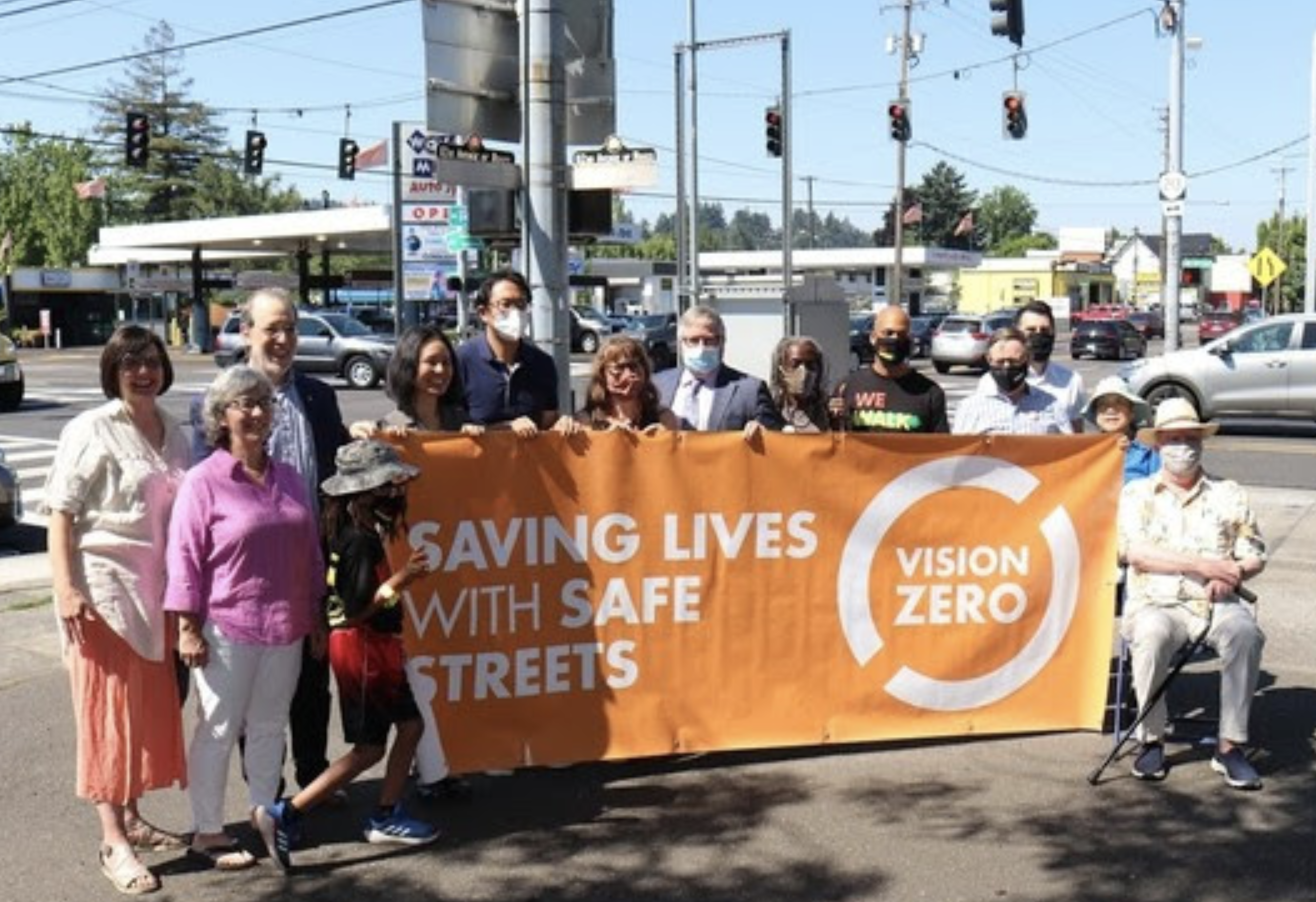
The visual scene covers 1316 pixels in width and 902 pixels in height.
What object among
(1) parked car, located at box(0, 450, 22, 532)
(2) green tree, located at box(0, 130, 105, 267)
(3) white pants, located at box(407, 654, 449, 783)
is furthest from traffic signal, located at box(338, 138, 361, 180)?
(2) green tree, located at box(0, 130, 105, 267)

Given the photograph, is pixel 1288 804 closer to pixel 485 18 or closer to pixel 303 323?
pixel 485 18

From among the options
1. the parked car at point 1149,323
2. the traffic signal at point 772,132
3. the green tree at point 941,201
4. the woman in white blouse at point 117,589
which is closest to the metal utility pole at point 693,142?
the traffic signal at point 772,132

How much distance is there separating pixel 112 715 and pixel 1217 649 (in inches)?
163

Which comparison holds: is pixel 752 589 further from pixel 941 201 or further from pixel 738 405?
pixel 941 201

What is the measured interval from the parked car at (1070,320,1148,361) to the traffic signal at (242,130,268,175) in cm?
2583

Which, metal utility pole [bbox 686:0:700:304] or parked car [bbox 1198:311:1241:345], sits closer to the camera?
metal utility pole [bbox 686:0:700:304]

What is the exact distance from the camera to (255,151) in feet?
128

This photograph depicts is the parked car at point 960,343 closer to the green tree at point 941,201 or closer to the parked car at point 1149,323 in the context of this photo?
the parked car at point 1149,323

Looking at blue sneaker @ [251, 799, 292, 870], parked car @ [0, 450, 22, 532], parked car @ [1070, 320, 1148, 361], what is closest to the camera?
blue sneaker @ [251, 799, 292, 870]

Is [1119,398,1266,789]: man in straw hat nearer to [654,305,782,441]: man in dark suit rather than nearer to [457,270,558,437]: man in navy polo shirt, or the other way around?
[654,305,782,441]: man in dark suit

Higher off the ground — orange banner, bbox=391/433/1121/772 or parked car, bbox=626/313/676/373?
parked car, bbox=626/313/676/373

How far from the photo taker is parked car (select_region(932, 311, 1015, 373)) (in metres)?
38.4

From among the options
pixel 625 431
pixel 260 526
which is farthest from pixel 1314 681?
pixel 260 526

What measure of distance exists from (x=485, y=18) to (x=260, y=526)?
4049 millimetres
